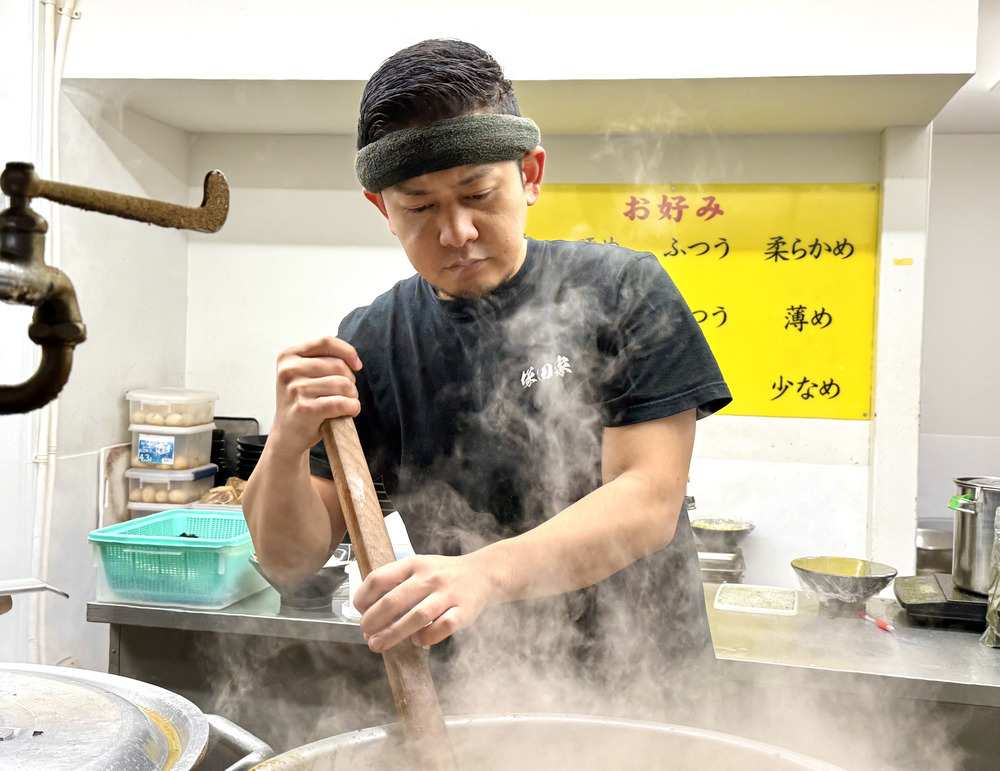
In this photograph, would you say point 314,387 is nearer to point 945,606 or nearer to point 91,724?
point 91,724

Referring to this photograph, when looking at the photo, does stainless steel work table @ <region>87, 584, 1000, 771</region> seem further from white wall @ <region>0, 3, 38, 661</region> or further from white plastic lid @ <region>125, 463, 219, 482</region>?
white plastic lid @ <region>125, 463, 219, 482</region>

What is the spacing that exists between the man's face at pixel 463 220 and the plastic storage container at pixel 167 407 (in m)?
2.11

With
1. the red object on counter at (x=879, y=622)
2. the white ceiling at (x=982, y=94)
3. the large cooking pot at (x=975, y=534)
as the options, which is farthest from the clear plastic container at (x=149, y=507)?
the white ceiling at (x=982, y=94)

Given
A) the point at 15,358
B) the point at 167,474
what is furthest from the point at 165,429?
the point at 15,358

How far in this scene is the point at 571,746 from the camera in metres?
1.00

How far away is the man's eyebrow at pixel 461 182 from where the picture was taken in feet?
4.07

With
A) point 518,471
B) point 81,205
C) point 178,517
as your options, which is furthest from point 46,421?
point 81,205

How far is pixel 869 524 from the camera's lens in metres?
3.14

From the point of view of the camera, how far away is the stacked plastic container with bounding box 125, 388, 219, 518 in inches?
125

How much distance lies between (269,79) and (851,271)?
2275 mm

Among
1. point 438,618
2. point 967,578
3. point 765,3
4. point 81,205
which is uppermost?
point 765,3

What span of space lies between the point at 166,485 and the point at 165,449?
0.49 ft

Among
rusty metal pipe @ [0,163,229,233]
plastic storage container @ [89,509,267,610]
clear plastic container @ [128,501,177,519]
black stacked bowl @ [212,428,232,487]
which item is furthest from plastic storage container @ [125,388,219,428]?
rusty metal pipe @ [0,163,229,233]

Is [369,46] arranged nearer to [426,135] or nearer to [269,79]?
[269,79]
